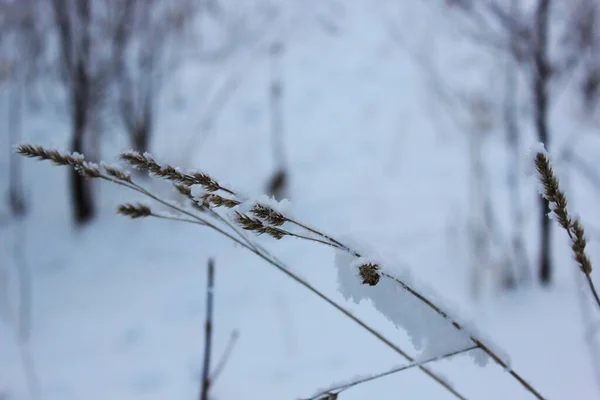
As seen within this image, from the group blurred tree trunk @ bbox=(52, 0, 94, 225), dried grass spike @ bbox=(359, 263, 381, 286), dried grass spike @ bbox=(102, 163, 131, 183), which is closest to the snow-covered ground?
dried grass spike @ bbox=(102, 163, 131, 183)

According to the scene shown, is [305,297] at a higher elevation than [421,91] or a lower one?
lower

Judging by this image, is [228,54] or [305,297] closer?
[305,297]

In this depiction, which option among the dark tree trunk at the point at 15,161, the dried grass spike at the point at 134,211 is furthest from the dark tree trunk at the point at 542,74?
the dark tree trunk at the point at 15,161

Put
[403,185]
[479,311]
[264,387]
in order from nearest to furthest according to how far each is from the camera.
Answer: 1. [264,387]
2. [479,311]
3. [403,185]

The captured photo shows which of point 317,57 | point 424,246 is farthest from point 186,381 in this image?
point 317,57

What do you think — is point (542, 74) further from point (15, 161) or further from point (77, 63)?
point (15, 161)

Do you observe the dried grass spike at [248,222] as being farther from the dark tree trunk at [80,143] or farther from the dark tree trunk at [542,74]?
the dark tree trunk at [80,143]

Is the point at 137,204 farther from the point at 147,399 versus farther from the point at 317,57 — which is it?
the point at 317,57
